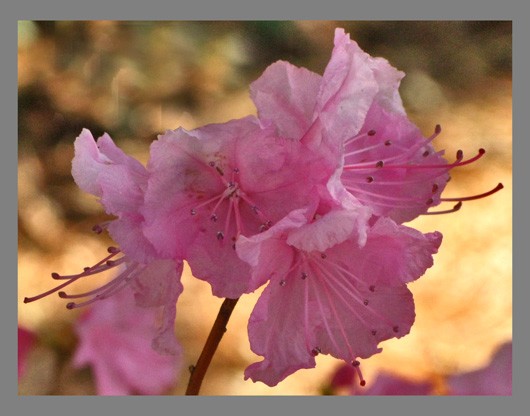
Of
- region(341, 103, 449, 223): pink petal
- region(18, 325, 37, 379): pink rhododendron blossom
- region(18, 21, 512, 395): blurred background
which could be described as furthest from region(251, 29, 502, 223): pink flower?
region(18, 325, 37, 379): pink rhododendron blossom

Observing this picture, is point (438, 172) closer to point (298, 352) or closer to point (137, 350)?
point (298, 352)

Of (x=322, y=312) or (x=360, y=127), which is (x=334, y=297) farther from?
(x=360, y=127)

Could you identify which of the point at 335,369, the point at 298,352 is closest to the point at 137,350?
the point at 335,369

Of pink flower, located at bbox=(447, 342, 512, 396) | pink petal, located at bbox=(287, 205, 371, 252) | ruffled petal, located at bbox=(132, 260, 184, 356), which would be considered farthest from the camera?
pink flower, located at bbox=(447, 342, 512, 396)

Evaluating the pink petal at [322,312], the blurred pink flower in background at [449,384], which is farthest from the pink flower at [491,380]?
the pink petal at [322,312]

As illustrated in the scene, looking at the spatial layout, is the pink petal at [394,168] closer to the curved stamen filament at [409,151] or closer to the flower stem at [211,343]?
the curved stamen filament at [409,151]

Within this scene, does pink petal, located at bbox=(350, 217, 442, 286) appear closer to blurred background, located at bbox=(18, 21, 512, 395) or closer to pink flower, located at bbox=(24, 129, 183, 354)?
pink flower, located at bbox=(24, 129, 183, 354)
